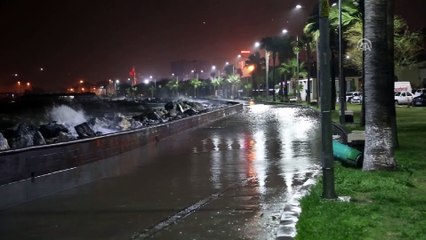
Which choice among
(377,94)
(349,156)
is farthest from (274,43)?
(377,94)

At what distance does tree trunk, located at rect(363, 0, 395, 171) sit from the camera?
11477mm

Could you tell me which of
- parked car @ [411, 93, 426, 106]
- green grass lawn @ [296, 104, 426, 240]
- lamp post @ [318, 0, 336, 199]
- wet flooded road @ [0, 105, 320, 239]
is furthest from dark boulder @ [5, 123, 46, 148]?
parked car @ [411, 93, 426, 106]

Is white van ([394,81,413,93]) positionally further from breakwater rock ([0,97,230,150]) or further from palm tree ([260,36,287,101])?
palm tree ([260,36,287,101])

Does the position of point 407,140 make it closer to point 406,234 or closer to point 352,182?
point 352,182

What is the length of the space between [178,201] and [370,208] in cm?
348

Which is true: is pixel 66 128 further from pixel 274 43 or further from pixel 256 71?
pixel 256 71

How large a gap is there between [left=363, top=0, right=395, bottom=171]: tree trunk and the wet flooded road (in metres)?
1.71

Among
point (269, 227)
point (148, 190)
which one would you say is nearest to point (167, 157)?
point (148, 190)

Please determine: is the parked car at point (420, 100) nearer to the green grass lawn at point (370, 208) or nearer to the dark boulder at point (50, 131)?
the dark boulder at point (50, 131)

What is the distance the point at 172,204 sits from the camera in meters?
9.90

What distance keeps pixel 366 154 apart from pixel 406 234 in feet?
16.6

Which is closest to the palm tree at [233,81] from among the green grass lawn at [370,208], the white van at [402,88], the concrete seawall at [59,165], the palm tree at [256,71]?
the palm tree at [256,71]

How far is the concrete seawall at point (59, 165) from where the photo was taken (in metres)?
10.1

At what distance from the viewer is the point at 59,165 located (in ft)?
38.8
